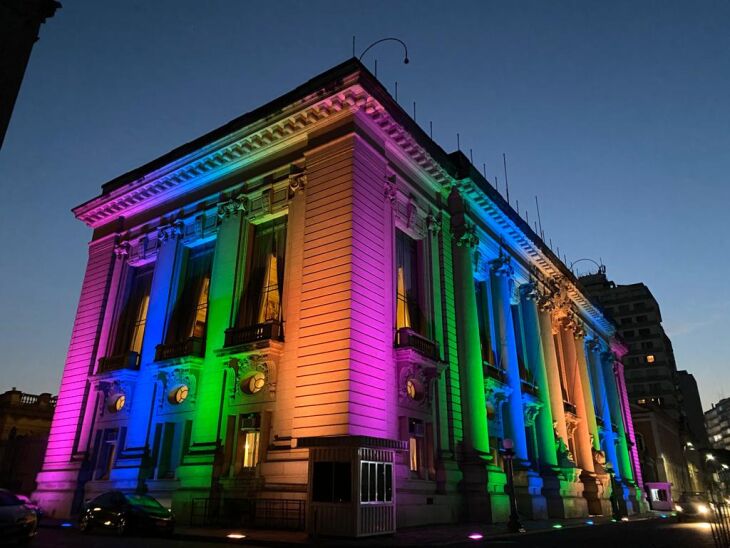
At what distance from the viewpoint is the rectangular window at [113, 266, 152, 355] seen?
91.5 ft

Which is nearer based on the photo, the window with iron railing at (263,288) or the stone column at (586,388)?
the window with iron railing at (263,288)

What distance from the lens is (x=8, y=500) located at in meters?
13.3

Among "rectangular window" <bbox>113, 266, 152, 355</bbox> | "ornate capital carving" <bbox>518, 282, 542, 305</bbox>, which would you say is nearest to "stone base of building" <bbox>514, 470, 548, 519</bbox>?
"ornate capital carving" <bbox>518, 282, 542, 305</bbox>

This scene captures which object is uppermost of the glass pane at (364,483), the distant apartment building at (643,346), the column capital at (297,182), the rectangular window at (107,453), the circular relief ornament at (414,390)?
the distant apartment building at (643,346)

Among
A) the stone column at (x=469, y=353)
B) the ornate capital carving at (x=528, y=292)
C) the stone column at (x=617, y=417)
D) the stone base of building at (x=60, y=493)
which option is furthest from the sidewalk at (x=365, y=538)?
the stone column at (x=617, y=417)

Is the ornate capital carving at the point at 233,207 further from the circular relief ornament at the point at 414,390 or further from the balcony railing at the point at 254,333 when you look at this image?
the circular relief ornament at the point at 414,390

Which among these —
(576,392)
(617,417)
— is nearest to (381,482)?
(576,392)

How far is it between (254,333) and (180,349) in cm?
447

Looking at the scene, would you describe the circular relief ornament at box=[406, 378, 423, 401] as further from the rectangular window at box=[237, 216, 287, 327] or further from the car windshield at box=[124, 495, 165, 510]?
the car windshield at box=[124, 495, 165, 510]

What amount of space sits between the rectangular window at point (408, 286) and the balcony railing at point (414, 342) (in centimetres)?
80

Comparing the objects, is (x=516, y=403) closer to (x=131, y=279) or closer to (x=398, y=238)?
(x=398, y=238)

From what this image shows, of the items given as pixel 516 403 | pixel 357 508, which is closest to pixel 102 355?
pixel 357 508

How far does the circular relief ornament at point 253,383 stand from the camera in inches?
843

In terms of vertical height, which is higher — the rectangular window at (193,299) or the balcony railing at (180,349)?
the rectangular window at (193,299)
